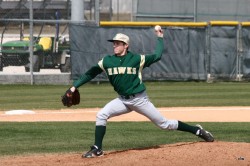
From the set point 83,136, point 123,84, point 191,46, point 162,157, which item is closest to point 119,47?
point 123,84

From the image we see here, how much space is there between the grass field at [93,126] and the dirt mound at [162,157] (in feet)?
3.33

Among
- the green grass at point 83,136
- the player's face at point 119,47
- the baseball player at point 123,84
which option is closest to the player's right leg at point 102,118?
the baseball player at point 123,84

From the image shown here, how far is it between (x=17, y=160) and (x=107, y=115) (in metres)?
1.30

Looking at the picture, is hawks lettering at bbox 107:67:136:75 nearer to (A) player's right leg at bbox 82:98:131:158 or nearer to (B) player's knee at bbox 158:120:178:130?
(A) player's right leg at bbox 82:98:131:158

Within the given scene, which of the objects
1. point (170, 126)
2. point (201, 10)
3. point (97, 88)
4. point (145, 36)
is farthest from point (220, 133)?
point (201, 10)

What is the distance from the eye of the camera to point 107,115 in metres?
10.2

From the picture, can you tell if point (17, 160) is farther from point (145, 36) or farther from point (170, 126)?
point (145, 36)

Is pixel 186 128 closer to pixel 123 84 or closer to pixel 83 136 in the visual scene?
pixel 123 84

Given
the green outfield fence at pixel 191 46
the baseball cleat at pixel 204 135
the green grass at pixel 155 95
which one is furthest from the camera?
the green outfield fence at pixel 191 46

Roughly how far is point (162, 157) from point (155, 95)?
1200cm

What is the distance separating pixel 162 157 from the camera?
984cm

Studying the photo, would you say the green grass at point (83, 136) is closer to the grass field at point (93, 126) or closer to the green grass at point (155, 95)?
the grass field at point (93, 126)

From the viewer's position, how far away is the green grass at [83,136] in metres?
11.6

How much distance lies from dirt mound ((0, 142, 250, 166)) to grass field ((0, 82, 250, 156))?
40.0 inches
